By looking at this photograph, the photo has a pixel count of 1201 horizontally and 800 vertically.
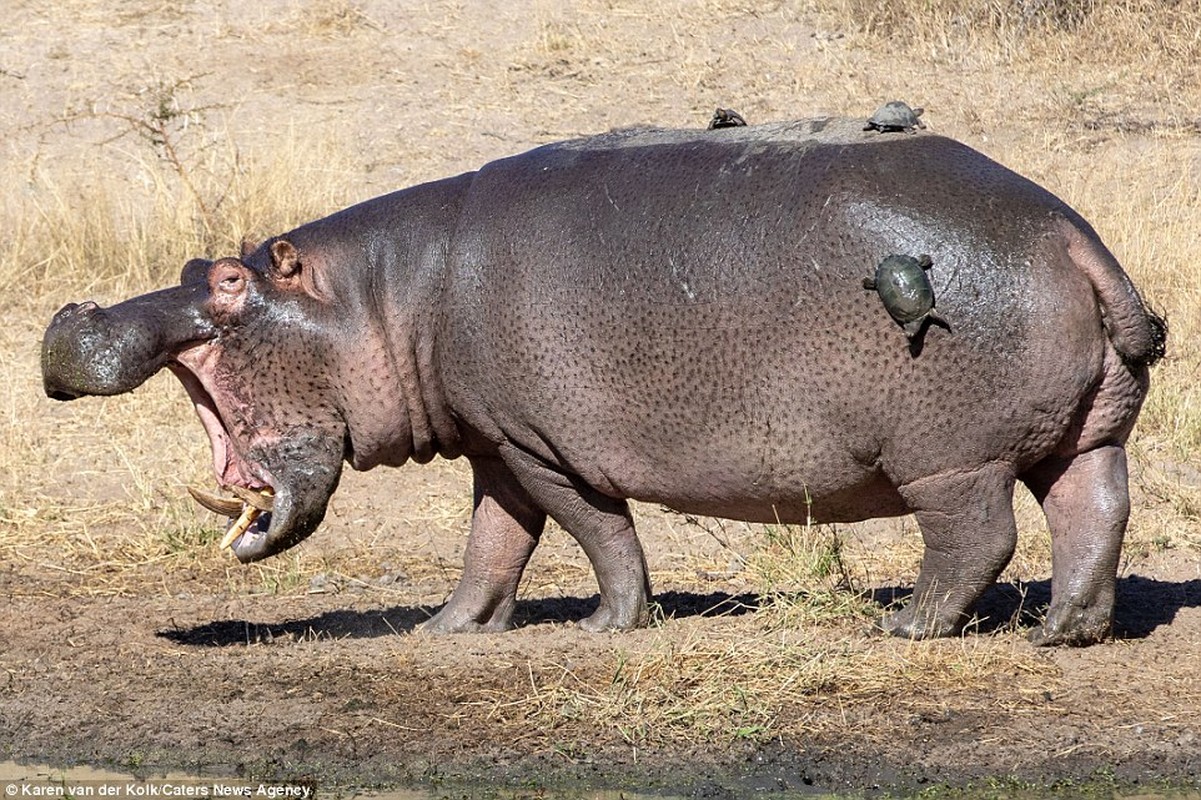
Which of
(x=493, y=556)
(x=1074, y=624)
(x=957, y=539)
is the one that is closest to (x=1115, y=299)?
(x=957, y=539)

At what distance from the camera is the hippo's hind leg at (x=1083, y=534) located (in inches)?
214

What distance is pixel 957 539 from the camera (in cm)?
544

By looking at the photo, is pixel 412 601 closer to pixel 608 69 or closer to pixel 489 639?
pixel 489 639

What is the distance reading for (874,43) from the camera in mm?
13969

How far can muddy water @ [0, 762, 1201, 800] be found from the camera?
4.63m

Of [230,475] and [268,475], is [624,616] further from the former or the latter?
[230,475]

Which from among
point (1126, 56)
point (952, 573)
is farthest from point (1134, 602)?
point (1126, 56)

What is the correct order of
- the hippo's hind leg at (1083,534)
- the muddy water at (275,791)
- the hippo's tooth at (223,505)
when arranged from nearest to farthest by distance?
the muddy water at (275,791)
the hippo's hind leg at (1083,534)
the hippo's tooth at (223,505)

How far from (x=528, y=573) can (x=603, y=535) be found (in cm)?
145

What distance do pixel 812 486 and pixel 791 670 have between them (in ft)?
1.78

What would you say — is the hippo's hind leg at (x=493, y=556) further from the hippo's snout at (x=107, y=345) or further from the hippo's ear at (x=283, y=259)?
the hippo's snout at (x=107, y=345)

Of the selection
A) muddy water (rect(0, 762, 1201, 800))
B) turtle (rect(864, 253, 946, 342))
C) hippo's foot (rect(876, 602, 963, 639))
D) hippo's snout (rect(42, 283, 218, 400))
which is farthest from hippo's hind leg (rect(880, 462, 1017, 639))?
hippo's snout (rect(42, 283, 218, 400))

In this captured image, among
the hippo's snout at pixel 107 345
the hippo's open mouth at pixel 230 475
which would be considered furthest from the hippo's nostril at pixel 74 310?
the hippo's open mouth at pixel 230 475

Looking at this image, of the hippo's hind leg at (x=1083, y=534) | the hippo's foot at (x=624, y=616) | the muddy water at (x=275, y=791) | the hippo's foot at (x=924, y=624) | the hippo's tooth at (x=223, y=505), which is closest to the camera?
the muddy water at (x=275, y=791)
